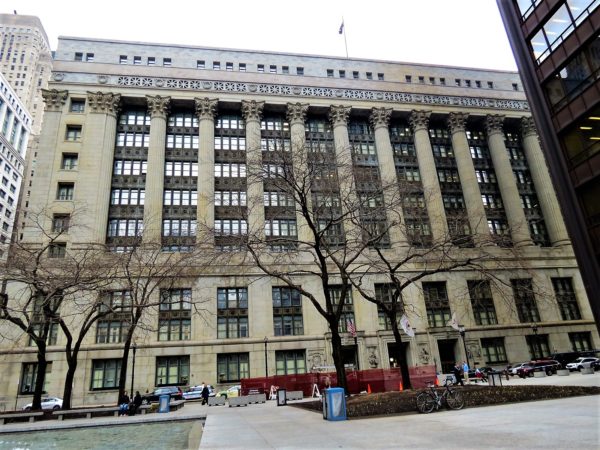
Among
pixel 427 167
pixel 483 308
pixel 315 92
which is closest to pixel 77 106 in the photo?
pixel 315 92

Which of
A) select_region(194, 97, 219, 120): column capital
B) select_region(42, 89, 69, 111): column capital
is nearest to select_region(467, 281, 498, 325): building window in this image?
select_region(194, 97, 219, 120): column capital

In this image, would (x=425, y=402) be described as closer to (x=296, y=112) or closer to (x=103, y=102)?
(x=296, y=112)

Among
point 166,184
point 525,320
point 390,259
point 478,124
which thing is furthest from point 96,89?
point 525,320

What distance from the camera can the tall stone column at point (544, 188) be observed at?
178 ft

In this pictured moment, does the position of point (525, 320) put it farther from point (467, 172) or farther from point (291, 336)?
point (291, 336)

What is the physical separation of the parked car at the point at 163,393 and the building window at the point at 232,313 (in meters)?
7.27

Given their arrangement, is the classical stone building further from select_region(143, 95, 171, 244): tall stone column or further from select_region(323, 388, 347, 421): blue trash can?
select_region(323, 388, 347, 421): blue trash can

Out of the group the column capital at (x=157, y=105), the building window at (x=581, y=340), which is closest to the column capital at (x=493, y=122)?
the building window at (x=581, y=340)

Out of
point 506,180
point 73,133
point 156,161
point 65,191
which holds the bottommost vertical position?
point 65,191

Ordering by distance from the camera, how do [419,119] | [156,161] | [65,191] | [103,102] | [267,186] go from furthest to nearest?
[419,119]
[103,102]
[156,161]
[65,191]
[267,186]

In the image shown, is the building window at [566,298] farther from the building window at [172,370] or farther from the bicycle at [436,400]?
the building window at [172,370]

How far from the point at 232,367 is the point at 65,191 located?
2773 centimetres

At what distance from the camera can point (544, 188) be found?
5603 cm

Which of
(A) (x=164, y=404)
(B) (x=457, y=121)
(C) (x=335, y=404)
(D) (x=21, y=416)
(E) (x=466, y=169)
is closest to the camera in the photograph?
(C) (x=335, y=404)
